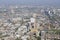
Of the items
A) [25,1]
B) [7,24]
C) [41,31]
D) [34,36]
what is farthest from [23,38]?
[25,1]

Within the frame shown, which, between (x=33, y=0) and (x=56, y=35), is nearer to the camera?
(x=56, y=35)

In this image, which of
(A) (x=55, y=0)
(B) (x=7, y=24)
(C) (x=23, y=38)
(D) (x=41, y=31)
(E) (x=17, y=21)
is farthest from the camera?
(A) (x=55, y=0)

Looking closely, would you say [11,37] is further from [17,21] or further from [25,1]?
[25,1]

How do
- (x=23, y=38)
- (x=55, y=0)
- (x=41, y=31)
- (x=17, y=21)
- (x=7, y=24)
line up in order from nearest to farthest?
(x=23, y=38), (x=41, y=31), (x=7, y=24), (x=17, y=21), (x=55, y=0)

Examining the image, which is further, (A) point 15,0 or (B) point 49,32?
(A) point 15,0

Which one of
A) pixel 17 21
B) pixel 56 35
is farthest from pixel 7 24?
pixel 56 35

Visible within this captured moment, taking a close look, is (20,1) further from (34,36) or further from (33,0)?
(34,36)

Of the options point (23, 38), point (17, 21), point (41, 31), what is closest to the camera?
point (23, 38)
